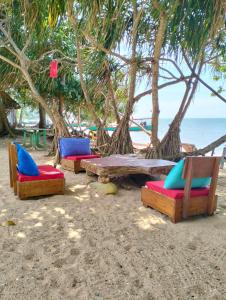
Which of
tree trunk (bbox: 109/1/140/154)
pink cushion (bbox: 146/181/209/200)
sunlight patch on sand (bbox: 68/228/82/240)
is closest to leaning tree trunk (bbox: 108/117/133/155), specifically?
tree trunk (bbox: 109/1/140/154)

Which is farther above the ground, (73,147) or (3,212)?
(73,147)

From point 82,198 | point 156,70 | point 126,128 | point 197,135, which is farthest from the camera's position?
point 197,135

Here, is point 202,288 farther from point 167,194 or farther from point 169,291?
point 167,194

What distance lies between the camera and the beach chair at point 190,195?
104 inches

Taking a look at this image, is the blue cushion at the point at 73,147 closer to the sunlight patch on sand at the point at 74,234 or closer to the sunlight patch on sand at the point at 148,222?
the sunlight patch on sand at the point at 148,222

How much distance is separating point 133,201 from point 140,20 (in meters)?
3.25

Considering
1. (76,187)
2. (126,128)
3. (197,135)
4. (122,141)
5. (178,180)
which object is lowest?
(197,135)

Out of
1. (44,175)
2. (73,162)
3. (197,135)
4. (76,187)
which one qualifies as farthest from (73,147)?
(197,135)

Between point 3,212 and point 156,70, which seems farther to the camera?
point 156,70

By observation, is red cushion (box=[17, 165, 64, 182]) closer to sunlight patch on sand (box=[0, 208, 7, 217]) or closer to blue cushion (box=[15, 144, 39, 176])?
blue cushion (box=[15, 144, 39, 176])

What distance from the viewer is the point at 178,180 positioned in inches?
110

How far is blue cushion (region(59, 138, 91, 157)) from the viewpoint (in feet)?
17.6

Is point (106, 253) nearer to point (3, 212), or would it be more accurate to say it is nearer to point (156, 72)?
point (3, 212)

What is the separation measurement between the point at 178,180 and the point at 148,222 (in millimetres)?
542
